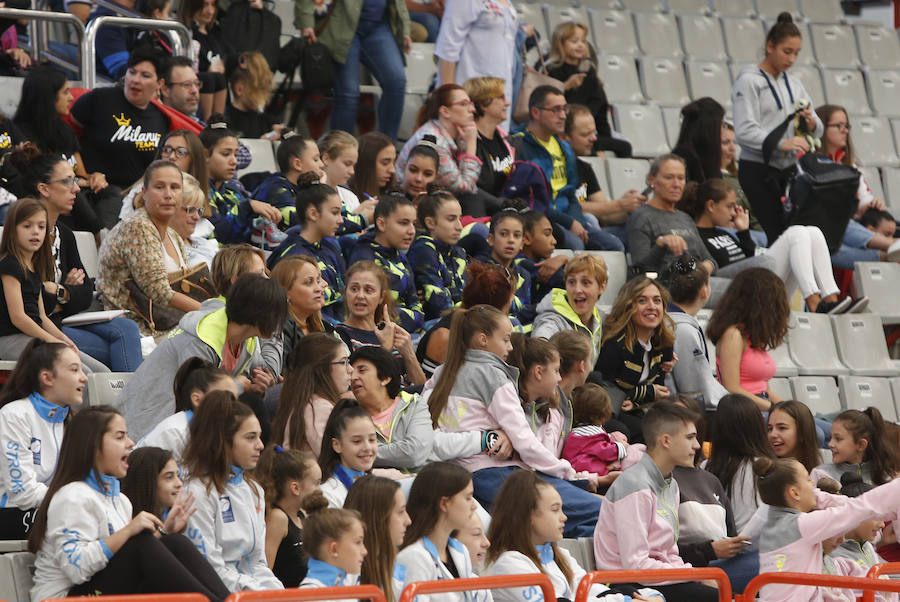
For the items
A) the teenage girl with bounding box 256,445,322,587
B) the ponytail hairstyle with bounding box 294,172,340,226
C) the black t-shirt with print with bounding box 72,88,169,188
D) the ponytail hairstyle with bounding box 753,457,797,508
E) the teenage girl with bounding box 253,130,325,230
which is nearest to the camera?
the teenage girl with bounding box 256,445,322,587

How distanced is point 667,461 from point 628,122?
562 centimetres

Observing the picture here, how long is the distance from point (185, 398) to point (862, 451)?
117 inches

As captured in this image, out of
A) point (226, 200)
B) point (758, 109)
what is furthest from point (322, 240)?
point (758, 109)

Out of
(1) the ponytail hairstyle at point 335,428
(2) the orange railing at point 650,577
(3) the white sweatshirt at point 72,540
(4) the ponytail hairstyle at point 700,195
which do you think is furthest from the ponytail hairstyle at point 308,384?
(4) the ponytail hairstyle at point 700,195

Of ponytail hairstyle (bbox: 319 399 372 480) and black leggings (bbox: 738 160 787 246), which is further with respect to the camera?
black leggings (bbox: 738 160 787 246)

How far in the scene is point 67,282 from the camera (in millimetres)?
6027

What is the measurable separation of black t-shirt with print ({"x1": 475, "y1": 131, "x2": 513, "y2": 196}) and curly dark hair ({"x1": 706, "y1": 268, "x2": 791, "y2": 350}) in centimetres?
178

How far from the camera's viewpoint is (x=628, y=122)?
10.7 m

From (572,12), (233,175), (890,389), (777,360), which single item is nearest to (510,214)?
(233,175)

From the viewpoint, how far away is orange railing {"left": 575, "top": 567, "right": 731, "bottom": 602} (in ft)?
13.5

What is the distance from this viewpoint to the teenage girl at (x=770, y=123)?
30.1 feet

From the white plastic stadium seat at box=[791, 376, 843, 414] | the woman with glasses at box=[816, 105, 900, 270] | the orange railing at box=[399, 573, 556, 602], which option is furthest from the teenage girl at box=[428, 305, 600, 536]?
the woman with glasses at box=[816, 105, 900, 270]

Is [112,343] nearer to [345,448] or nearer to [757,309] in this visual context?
[345,448]

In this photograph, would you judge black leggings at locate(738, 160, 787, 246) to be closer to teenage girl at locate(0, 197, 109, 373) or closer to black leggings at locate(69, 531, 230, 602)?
teenage girl at locate(0, 197, 109, 373)
